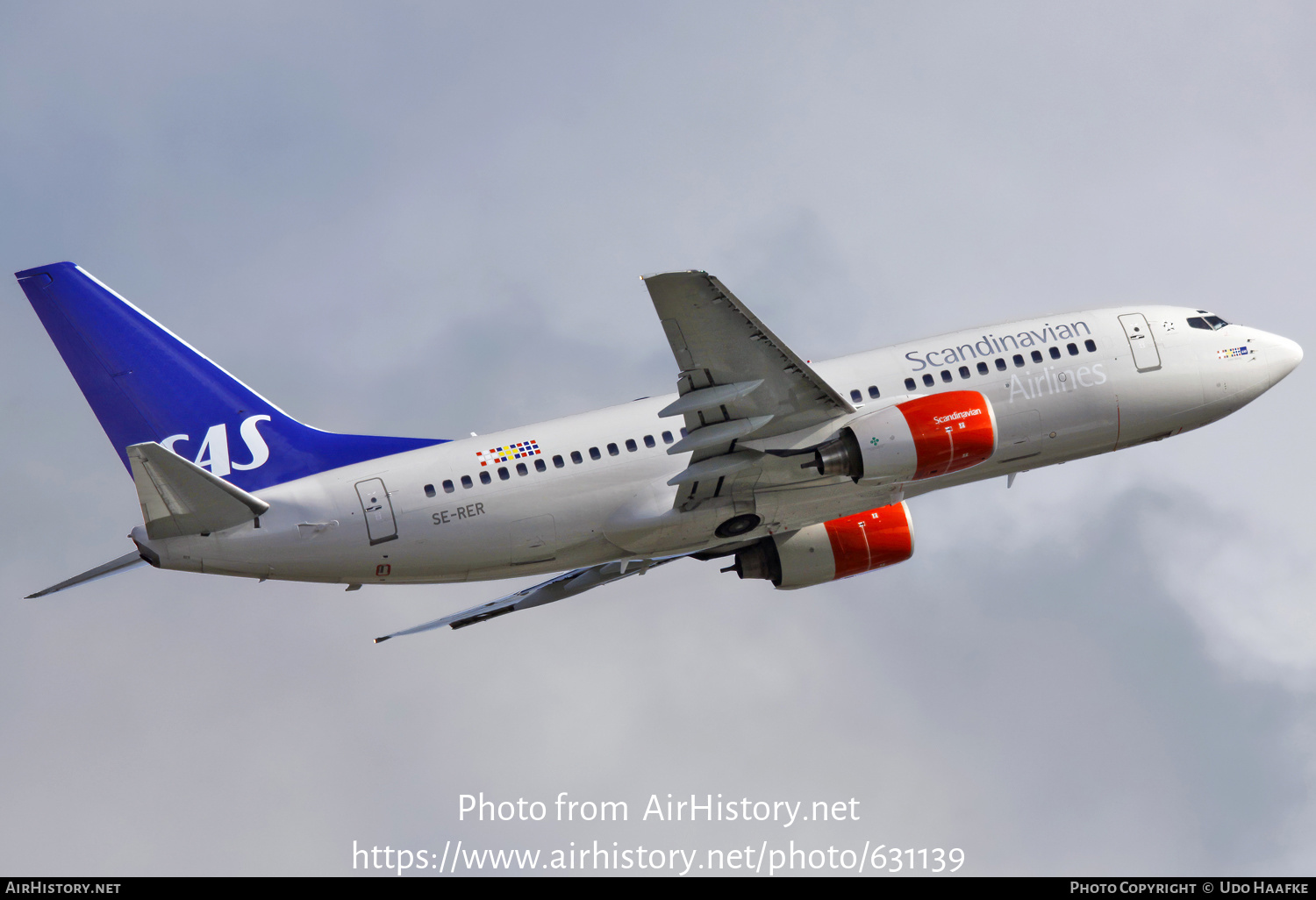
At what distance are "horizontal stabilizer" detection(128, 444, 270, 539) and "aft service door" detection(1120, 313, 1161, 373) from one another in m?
23.7

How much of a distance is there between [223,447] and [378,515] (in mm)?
5228

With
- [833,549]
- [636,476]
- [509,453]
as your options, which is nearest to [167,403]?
[509,453]

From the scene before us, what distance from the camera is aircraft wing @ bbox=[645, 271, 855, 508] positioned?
31.1 meters

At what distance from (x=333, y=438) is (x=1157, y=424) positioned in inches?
894

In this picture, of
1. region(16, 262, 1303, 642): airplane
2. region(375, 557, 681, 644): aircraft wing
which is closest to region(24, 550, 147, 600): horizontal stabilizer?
region(16, 262, 1303, 642): airplane

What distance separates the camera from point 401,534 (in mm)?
34406

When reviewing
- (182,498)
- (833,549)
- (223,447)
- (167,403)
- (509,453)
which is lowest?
(833,549)

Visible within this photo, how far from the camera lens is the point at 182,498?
3234 cm

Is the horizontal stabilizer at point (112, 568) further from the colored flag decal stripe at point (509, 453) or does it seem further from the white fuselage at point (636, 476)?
the colored flag decal stripe at point (509, 453)

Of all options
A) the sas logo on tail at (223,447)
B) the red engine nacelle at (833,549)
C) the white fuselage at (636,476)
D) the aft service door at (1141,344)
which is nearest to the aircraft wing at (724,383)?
the white fuselage at (636,476)

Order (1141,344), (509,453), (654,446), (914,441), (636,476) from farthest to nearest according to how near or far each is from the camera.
A: 1. (1141,344)
2. (654,446)
3. (636,476)
4. (509,453)
5. (914,441)

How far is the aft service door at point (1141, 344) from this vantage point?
38500mm

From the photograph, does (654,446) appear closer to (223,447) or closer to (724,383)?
(724,383)

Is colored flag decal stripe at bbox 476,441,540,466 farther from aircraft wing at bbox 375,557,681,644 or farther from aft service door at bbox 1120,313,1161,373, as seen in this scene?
aft service door at bbox 1120,313,1161,373
